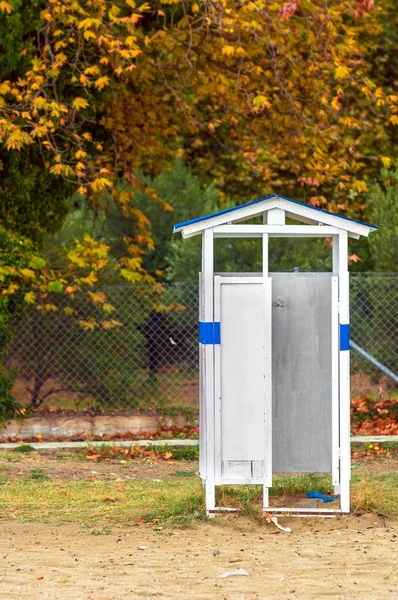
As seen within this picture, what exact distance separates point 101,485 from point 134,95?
20.7 feet

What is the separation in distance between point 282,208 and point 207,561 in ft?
8.60

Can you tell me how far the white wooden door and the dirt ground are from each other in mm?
441

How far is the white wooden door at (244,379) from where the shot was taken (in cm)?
789

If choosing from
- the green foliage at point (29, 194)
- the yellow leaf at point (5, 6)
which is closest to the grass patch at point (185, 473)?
the green foliage at point (29, 194)

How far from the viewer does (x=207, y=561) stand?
22.1 feet

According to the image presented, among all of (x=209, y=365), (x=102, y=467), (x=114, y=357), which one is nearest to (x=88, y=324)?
(x=114, y=357)

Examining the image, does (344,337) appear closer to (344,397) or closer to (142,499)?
(344,397)

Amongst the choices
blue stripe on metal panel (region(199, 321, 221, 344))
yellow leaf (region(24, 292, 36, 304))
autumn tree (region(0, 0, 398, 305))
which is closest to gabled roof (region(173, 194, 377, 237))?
blue stripe on metal panel (region(199, 321, 221, 344))

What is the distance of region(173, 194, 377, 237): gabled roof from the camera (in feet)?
25.8

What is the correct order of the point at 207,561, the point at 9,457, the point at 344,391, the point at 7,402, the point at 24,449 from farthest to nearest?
the point at 7,402 < the point at 24,449 < the point at 9,457 < the point at 344,391 < the point at 207,561

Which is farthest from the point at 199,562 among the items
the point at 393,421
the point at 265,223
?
the point at 393,421

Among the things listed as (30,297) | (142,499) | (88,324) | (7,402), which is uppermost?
(30,297)

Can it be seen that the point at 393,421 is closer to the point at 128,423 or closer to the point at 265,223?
the point at 128,423

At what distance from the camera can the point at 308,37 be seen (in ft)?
44.5
